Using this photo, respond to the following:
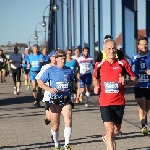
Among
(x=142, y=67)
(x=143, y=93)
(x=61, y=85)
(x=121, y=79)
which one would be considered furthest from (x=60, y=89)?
(x=143, y=93)

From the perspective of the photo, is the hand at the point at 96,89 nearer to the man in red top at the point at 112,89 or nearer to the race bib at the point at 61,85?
the man in red top at the point at 112,89

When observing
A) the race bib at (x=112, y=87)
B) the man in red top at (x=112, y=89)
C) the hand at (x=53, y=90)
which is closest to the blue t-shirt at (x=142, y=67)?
the hand at (x=53, y=90)

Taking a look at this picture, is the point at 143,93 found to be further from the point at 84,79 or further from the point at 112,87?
the point at 84,79

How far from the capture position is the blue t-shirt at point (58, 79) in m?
9.92

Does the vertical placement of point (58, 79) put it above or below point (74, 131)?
above

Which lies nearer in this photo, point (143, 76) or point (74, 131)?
point (143, 76)

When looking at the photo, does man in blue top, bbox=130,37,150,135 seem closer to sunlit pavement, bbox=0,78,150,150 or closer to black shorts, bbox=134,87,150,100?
black shorts, bbox=134,87,150,100

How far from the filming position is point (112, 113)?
8.60m

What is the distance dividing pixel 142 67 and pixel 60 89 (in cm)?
236

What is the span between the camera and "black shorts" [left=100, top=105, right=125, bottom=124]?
28.0ft

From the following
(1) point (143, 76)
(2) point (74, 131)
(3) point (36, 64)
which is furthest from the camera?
(3) point (36, 64)

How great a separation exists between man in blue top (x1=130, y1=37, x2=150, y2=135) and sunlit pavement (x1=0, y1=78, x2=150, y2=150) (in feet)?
1.41

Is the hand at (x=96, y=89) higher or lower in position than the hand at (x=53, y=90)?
higher

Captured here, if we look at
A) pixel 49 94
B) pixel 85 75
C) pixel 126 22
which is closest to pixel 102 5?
pixel 126 22
